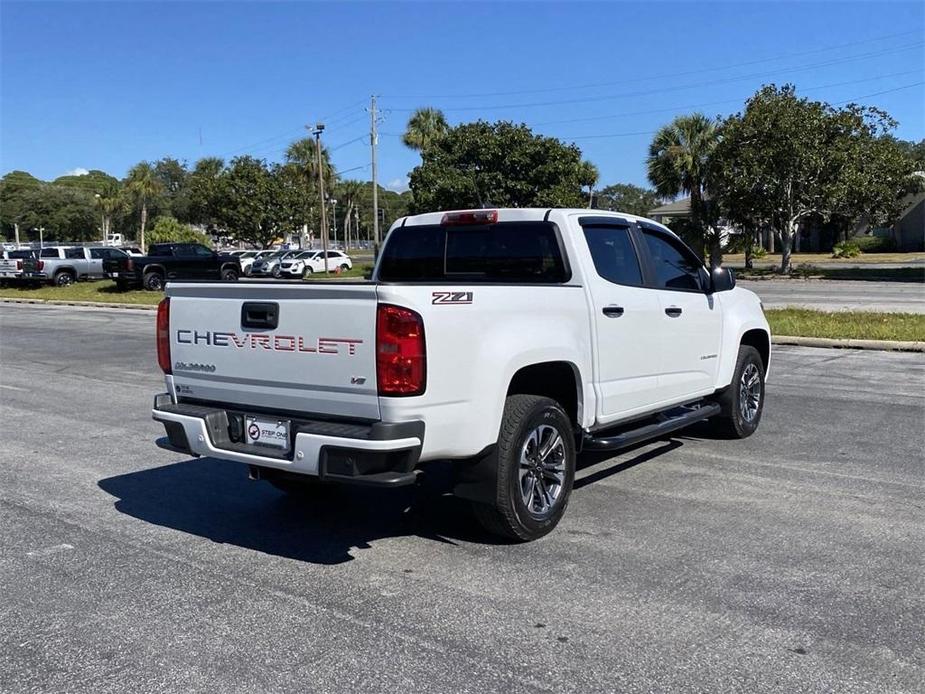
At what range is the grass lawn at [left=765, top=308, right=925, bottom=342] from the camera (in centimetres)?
1445

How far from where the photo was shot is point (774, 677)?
3430mm

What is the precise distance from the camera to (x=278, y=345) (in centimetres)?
462

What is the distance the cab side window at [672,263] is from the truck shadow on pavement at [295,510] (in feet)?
4.80

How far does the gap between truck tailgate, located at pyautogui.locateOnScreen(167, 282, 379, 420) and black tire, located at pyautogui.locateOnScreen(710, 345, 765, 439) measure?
4154 mm

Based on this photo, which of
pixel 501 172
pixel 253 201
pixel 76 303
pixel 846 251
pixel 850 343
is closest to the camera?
pixel 850 343

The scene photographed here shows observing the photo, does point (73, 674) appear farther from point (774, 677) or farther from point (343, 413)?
point (774, 677)

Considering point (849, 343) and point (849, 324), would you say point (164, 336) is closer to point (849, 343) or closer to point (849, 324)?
point (849, 343)

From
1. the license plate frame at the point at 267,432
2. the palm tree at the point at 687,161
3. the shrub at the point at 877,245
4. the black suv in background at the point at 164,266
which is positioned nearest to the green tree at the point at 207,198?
the black suv in background at the point at 164,266

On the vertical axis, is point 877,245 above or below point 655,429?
above

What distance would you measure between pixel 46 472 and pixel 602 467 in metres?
4.37

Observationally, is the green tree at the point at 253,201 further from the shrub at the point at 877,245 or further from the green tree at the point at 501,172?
the shrub at the point at 877,245

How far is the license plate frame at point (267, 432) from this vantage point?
456 cm

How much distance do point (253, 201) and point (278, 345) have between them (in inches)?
2151

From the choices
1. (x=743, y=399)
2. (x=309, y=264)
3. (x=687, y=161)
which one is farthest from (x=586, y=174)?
(x=743, y=399)
